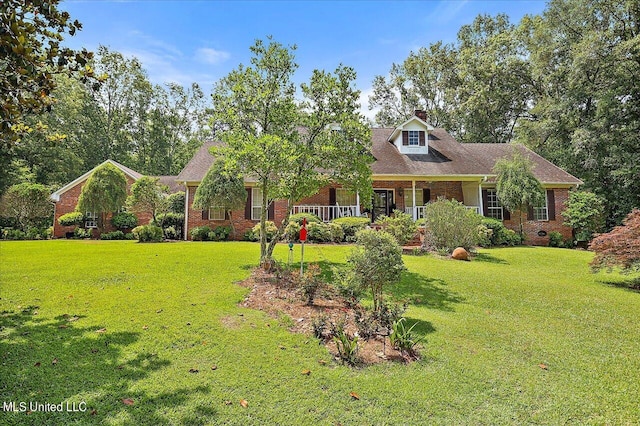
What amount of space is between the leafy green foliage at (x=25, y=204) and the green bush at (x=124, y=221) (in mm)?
4136

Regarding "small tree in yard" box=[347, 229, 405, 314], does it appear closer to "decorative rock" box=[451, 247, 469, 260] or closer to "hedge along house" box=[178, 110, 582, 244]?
"decorative rock" box=[451, 247, 469, 260]

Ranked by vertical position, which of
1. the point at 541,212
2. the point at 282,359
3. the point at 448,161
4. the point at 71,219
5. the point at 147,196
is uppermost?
the point at 448,161

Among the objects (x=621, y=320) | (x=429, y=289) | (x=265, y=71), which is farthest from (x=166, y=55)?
(x=621, y=320)

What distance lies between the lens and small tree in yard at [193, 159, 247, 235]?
15.8 m

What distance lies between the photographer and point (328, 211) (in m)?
16.8

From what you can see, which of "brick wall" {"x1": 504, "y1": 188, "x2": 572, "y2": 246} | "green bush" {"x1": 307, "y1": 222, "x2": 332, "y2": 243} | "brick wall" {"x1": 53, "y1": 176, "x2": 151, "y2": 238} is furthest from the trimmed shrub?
"brick wall" {"x1": 504, "y1": 188, "x2": 572, "y2": 246}

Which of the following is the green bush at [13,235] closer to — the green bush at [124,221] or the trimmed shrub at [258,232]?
the green bush at [124,221]

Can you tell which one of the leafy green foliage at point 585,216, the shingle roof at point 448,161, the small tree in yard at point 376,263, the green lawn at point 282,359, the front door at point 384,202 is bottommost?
the green lawn at point 282,359

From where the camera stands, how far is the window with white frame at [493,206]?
18391mm

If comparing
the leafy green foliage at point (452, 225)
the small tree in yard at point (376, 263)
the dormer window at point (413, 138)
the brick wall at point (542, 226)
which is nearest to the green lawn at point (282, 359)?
the small tree in yard at point (376, 263)

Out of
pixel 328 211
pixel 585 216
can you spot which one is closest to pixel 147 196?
pixel 328 211

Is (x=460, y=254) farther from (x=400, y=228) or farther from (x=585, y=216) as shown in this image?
(x=585, y=216)

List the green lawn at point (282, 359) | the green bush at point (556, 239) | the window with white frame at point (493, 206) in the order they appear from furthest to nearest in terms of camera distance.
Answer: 1. the window with white frame at point (493, 206)
2. the green bush at point (556, 239)
3. the green lawn at point (282, 359)

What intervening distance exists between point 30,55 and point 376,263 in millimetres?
5252
